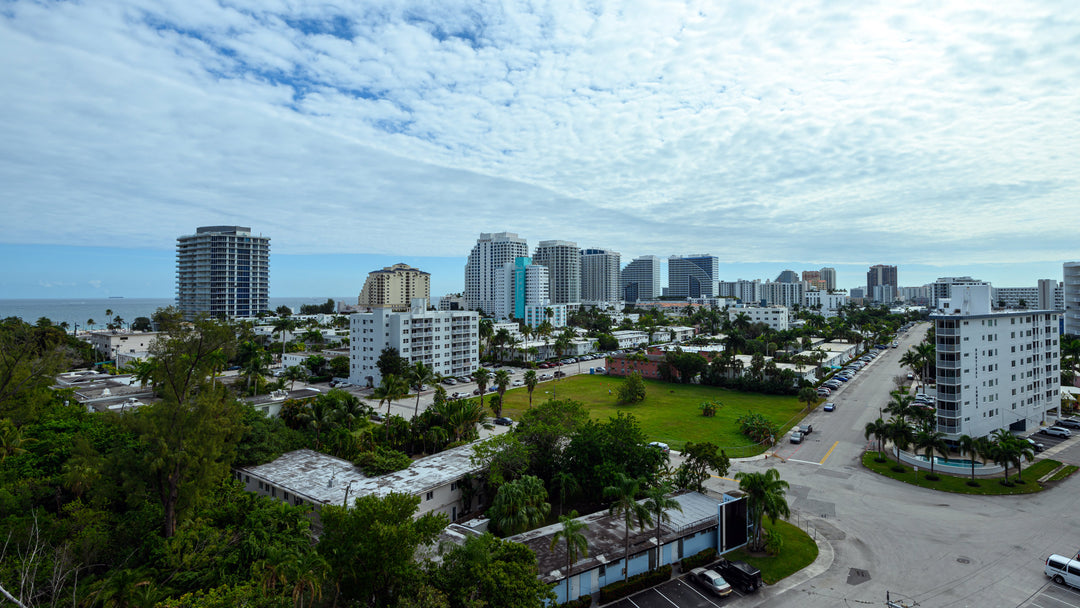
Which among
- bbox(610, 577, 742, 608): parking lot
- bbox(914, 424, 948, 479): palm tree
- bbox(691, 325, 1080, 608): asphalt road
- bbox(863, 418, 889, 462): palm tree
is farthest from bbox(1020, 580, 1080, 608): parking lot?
bbox(863, 418, 889, 462): palm tree

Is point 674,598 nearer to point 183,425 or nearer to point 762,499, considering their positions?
point 762,499

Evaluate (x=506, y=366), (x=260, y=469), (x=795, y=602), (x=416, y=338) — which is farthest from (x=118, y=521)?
(x=506, y=366)

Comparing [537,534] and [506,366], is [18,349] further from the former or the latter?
[506,366]

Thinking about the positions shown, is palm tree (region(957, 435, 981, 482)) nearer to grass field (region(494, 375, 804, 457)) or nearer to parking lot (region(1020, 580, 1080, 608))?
parking lot (region(1020, 580, 1080, 608))

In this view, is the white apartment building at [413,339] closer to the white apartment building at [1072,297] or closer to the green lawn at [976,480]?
the green lawn at [976,480]

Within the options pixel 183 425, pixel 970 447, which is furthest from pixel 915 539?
pixel 183 425

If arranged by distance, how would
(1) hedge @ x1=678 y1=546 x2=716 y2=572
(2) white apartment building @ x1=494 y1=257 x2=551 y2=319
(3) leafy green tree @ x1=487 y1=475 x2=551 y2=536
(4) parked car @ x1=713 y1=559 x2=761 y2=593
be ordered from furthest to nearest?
(2) white apartment building @ x1=494 y1=257 x2=551 y2=319 < (3) leafy green tree @ x1=487 y1=475 x2=551 y2=536 < (1) hedge @ x1=678 y1=546 x2=716 y2=572 < (4) parked car @ x1=713 y1=559 x2=761 y2=593
